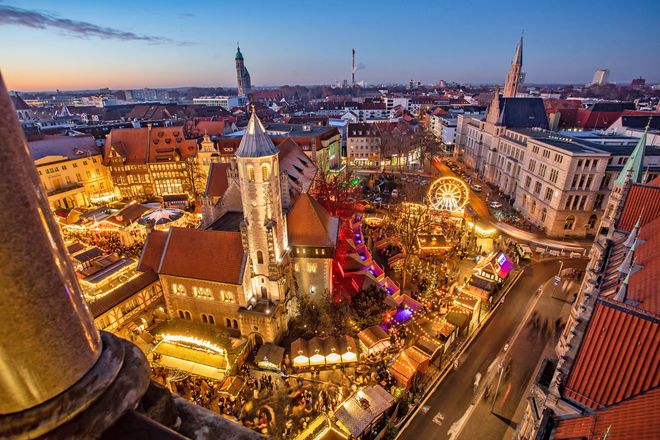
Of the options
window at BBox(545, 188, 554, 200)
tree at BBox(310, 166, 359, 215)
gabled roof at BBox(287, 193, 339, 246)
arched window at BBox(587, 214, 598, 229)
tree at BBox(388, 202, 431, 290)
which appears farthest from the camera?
window at BBox(545, 188, 554, 200)

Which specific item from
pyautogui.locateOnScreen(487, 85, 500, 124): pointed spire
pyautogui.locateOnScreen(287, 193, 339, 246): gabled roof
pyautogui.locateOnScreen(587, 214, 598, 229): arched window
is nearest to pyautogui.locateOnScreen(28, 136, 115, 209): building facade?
pyautogui.locateOnScreen(287, 193, 339, 246): gabled roof

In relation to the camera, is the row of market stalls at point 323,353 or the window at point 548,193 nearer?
the row of market stalls at point 323,353

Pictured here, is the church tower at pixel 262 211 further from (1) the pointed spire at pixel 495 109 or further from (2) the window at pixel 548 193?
(1) the pointed spire at pixel 495 109

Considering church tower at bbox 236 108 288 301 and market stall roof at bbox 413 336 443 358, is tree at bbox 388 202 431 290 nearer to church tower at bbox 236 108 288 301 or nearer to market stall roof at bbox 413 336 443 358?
market stall roof at bbox 413 336 443 358

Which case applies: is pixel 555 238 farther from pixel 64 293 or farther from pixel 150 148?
pixel 150 148

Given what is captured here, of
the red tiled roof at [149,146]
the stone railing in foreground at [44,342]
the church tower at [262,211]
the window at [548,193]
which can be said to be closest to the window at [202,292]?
the church tower at [262,211]

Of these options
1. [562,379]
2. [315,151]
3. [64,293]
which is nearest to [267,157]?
[562,379]

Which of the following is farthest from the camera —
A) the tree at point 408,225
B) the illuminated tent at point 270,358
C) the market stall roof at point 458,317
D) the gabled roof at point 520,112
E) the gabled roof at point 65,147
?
the gabled roof at point 520,112
